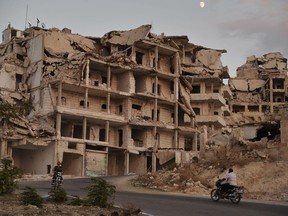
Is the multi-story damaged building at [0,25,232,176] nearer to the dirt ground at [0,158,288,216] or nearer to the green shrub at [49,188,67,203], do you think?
the dirt ground at [0,158,288,216]

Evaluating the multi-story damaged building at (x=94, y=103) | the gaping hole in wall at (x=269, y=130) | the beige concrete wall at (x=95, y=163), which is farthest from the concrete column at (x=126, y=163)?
the gaping hole in wall at (x=269, y=130)

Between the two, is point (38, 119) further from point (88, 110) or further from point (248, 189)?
point (248, 189)

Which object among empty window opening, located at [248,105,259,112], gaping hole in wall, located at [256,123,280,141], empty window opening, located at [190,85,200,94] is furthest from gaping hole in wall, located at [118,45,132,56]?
empty window opening, located at [248,105,259,112]

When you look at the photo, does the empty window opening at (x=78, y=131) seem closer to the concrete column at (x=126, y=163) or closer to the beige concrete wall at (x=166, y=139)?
the concrete column at (x=126, y=163)

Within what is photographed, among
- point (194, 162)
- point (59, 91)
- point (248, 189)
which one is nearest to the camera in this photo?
point (248, 189)

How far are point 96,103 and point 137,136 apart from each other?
6206 mm

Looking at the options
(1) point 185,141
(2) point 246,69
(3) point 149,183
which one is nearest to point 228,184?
(3) point 149,183

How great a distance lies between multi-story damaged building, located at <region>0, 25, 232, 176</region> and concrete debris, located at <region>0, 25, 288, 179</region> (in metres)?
0.11

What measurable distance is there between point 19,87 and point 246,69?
193 feet

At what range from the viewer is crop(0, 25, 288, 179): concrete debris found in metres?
49.8

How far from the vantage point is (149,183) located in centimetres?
3275

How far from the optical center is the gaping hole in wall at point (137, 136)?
5783 cm

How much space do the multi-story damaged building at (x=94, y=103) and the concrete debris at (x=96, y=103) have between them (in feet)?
0.36

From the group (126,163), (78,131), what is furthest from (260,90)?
(78,131)
